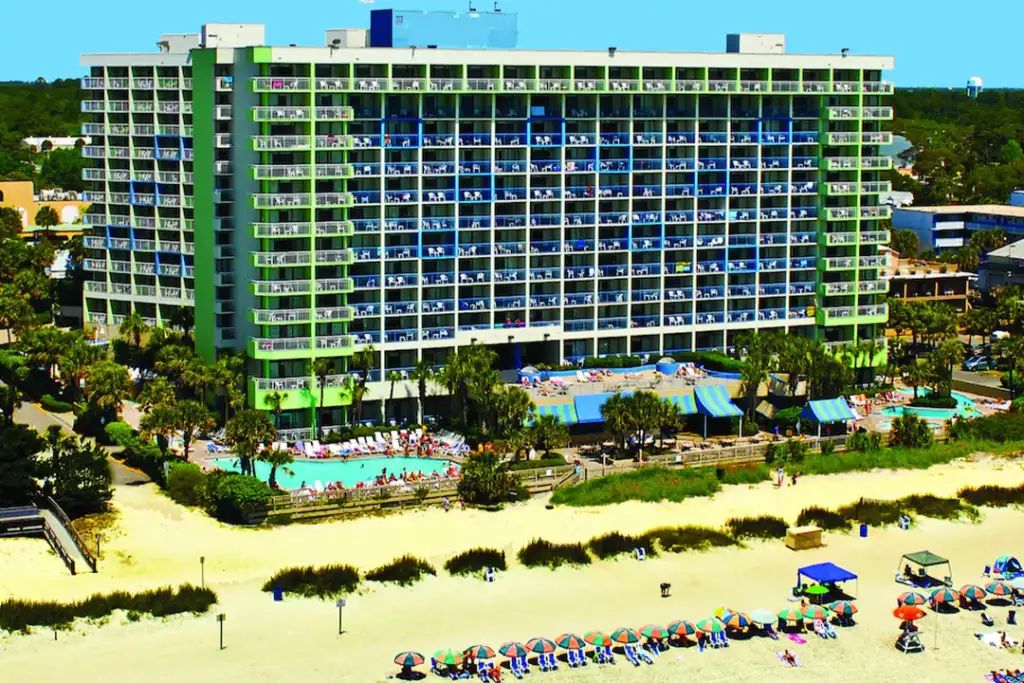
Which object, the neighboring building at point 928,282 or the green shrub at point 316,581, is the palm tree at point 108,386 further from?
the neighboring building at point 928,282

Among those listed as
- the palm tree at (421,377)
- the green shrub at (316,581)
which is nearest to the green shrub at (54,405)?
the palm tree at (421,377)

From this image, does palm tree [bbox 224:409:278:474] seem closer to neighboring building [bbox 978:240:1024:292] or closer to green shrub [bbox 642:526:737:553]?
green shrub [bbox 642:526:737:553]

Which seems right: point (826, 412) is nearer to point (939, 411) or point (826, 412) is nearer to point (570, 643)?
point (939, 411)

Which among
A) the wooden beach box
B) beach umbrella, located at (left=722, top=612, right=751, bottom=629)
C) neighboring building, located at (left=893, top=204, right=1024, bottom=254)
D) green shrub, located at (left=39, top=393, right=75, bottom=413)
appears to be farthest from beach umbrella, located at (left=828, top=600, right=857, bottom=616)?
neighboring building, located at (left=893, top=204, right=1024, bottom=254)

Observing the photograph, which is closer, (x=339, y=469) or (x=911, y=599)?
(x=911, y=599)

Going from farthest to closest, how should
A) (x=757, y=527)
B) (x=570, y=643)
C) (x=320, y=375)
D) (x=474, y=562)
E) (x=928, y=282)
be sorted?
(x=928, y=282) < (x=320, y=375) < (x=757, y=527) < (x=474, y=562) < (x=570, y=643)

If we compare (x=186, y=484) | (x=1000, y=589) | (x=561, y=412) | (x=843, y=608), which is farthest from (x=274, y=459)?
(x=1000, y=589)
